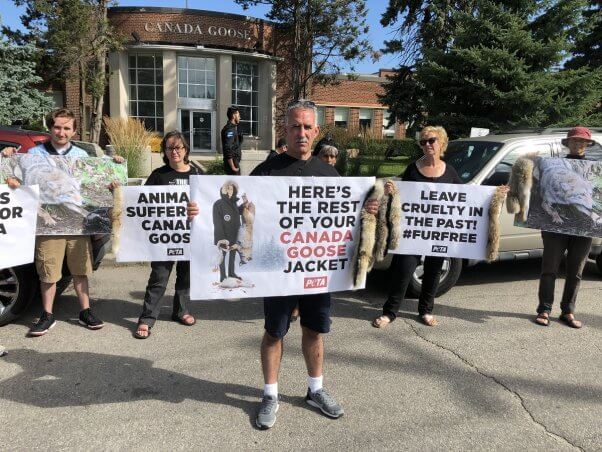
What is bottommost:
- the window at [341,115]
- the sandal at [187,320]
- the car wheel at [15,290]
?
the sandal at [187,320]

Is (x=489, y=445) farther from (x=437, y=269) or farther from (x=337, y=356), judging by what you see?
(x=437, y=269)

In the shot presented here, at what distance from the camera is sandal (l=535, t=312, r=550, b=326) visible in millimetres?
5039

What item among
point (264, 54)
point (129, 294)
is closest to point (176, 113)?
point (264, 54)

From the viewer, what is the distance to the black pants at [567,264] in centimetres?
503

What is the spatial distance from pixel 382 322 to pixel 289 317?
1993 millimetres

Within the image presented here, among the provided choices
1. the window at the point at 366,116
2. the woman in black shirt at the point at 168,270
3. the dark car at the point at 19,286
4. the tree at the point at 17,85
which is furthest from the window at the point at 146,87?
the woman in black shirt at the point at 168,270

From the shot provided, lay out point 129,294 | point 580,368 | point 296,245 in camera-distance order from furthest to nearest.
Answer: point 129,294 → point 580,368 → point 296,245

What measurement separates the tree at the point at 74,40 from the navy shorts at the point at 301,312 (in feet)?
56.4

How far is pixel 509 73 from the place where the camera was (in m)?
13.0

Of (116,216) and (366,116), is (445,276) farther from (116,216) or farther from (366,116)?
(366,116)

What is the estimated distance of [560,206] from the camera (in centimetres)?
493

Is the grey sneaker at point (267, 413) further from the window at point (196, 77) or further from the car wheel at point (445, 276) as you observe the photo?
the window at point (196, 77)

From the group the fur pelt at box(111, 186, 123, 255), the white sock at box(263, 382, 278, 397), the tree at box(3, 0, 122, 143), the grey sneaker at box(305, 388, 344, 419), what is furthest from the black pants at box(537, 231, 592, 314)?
the tree at box(3, 0, 122, 143)

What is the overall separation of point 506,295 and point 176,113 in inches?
863
